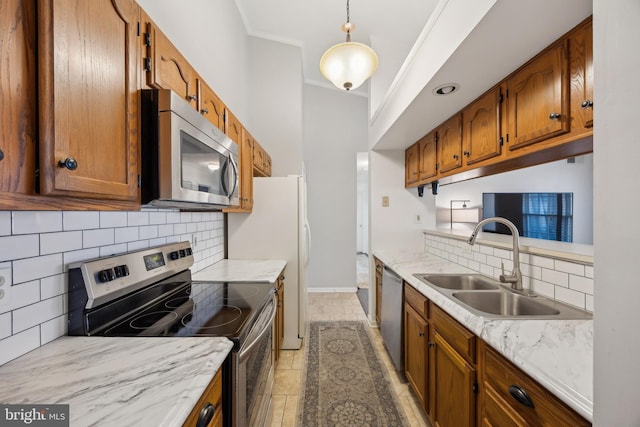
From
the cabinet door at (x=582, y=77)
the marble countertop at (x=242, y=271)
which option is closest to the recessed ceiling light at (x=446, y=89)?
the cabinet door at (x=582, y=77)

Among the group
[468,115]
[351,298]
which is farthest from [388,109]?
[351,298]

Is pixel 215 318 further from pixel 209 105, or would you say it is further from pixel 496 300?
pixel 496 300

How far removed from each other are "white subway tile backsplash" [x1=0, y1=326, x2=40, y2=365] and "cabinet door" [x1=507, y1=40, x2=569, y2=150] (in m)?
2.10

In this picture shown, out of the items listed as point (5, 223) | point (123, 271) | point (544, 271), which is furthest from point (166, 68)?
point (544, 271)

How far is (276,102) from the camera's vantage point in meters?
3.57

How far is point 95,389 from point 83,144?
24.2 inches

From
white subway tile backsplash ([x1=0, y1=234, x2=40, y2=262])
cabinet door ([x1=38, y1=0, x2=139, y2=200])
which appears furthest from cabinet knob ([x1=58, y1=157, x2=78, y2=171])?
white subway tile backsplash ([x1=0, y1=234, x2=40, y2=262])

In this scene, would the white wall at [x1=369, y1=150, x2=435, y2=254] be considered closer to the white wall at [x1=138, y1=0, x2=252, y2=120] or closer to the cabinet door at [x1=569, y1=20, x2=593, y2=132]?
the white wall at [x1=138, y1=0, x2=252, y2=120]

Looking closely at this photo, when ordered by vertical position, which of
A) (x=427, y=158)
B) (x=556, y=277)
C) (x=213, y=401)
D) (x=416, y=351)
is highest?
(x=427, y=158)

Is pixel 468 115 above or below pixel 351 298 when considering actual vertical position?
above

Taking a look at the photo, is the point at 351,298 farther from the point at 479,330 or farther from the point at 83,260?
the point at 83,260

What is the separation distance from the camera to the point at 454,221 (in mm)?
4547

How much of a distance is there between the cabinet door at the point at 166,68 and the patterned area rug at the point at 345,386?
1996 millimetres

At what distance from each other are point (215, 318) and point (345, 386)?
138cm
